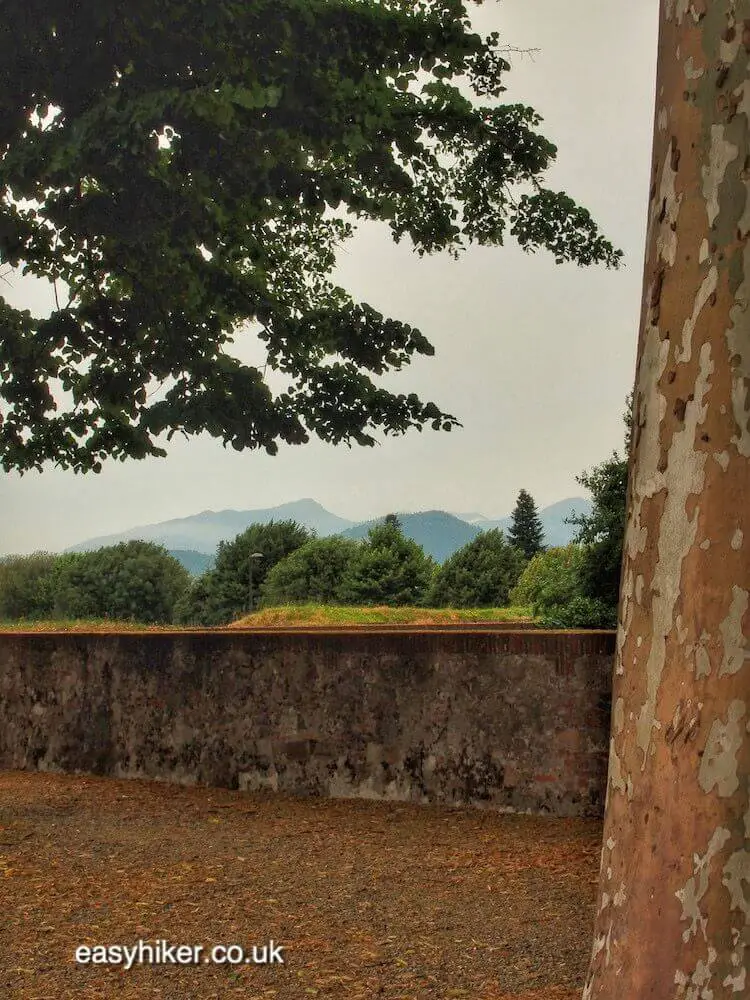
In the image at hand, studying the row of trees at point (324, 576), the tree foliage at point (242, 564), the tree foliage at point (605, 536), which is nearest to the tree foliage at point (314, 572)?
the row of trees at point (324, 576)

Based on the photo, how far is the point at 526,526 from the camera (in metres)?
88.8

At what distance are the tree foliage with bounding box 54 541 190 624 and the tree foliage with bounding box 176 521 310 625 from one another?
755 centimetres

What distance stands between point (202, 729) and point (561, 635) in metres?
3.62

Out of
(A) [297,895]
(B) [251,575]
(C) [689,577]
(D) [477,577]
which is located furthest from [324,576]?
(C) [689,577]

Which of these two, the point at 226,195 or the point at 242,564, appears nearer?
the point at 226,195

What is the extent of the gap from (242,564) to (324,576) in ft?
30.5

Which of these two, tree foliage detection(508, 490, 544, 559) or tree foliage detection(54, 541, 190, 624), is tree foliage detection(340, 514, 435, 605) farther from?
tree foliage detection(508, 490, 544, 559)

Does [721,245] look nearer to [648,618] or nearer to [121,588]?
[648,618]

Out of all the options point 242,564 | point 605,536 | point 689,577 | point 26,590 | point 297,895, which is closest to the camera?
point 689,577

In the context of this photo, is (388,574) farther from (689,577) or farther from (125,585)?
(689,577)

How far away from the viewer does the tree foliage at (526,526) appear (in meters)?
86.6

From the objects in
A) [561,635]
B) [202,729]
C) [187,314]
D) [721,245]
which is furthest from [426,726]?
[721,245]

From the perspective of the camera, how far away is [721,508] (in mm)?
3320

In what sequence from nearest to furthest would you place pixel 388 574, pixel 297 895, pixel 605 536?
pixel 297 895 → pixel 605 536 → pixel 388 574
